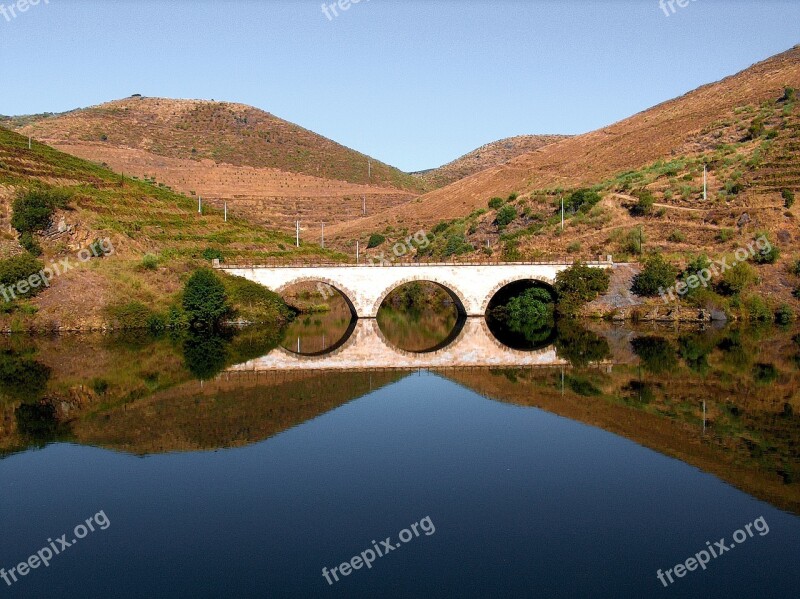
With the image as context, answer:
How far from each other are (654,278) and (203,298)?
28.1 m

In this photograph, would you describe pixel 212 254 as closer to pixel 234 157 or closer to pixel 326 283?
pixel 326 283

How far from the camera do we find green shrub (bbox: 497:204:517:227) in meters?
74.6

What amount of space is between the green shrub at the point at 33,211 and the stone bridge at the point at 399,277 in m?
11.5

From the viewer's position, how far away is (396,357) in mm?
37719

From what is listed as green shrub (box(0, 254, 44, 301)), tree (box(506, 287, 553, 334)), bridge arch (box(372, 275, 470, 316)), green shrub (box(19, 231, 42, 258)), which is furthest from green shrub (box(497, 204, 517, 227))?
green shrub (box(0, 254, 44, 301))

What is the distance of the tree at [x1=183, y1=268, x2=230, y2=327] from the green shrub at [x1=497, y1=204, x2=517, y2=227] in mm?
34433

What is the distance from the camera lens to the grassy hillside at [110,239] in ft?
150

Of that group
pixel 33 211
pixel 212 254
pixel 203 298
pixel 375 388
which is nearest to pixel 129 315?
pixel 203 298

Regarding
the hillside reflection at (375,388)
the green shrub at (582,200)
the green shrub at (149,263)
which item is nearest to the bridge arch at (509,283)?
the hillside reflection at (375,388)

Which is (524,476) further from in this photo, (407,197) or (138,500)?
(407,197)

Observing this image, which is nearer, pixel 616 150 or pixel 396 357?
pixel 396 357

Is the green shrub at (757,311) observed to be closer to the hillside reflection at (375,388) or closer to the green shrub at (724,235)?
the green shrub at (724,235)

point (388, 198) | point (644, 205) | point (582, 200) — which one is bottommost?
point (644, 205)

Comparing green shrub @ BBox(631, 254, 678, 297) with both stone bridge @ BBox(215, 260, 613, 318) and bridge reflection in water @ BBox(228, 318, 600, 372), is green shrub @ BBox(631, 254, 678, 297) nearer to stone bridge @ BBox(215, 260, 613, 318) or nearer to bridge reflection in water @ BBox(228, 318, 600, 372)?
stone bridge @ BBox(215, 260, 613, 318)
